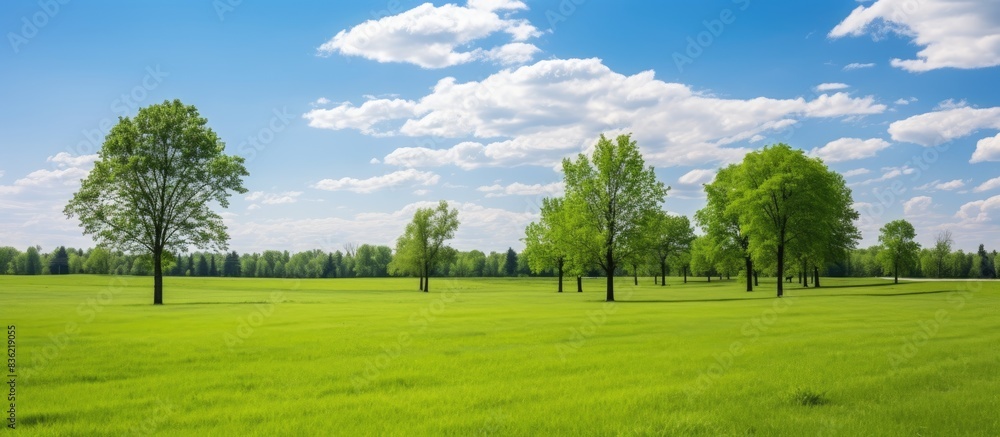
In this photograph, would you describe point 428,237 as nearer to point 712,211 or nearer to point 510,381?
A: point 712,211

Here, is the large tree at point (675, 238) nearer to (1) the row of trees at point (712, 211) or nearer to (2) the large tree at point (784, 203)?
(1) the row of trees at point (712, 211)

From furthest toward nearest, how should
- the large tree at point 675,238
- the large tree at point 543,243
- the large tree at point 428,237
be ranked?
the large tree at point 675,238 → the large tree at point 428,237 → the large tree at point 543,243

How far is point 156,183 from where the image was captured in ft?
157

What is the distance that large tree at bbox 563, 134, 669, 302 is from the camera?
2135 inches

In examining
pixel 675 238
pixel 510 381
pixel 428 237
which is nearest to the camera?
pixel 510 381

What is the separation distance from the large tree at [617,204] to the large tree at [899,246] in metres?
74.5

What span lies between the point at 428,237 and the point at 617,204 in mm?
52051

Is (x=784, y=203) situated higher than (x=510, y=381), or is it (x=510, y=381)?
(x=784, y=203)

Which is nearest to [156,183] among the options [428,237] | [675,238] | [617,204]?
[617,204]

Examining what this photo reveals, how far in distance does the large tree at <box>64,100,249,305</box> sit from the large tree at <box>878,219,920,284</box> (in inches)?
4205

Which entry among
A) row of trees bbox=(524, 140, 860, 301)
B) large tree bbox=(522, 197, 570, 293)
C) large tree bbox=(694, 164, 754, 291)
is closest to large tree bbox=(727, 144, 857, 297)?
row of trees bbox=(524, 140, 860, 301)

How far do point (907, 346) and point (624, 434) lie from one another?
47.0ft

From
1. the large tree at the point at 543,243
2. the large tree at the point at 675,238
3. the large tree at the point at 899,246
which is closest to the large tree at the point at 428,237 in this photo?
the large tree at the point at 543,243

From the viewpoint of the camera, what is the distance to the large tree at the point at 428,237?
331 feet
